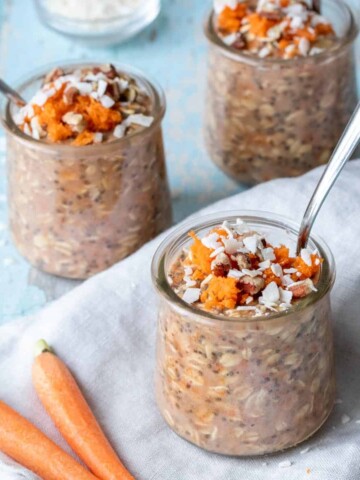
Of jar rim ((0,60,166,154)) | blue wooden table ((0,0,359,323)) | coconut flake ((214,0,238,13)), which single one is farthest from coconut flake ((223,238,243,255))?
coconut flake ((214,0,238,13))

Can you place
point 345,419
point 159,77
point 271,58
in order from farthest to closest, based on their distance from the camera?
point 159,77 → point 271,58 → point 345,419

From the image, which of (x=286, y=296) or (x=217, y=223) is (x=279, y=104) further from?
(x=286, y=296)

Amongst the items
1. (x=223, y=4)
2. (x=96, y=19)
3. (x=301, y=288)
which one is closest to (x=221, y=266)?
(x=301, y=288)

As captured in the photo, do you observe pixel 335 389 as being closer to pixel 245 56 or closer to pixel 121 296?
pixel 121 296

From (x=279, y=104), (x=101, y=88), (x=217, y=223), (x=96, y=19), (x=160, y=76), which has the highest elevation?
(x=101, y=88)

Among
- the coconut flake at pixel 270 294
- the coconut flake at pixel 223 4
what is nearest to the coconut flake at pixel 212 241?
the coconut flake at pixel 270 294

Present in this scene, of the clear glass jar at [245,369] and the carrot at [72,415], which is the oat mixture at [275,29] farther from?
the carrot at [72,415]

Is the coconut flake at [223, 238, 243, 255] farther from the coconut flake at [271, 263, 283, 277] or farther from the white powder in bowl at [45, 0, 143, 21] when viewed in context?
the white powder in bowl at [45, 0, 143, 21]
